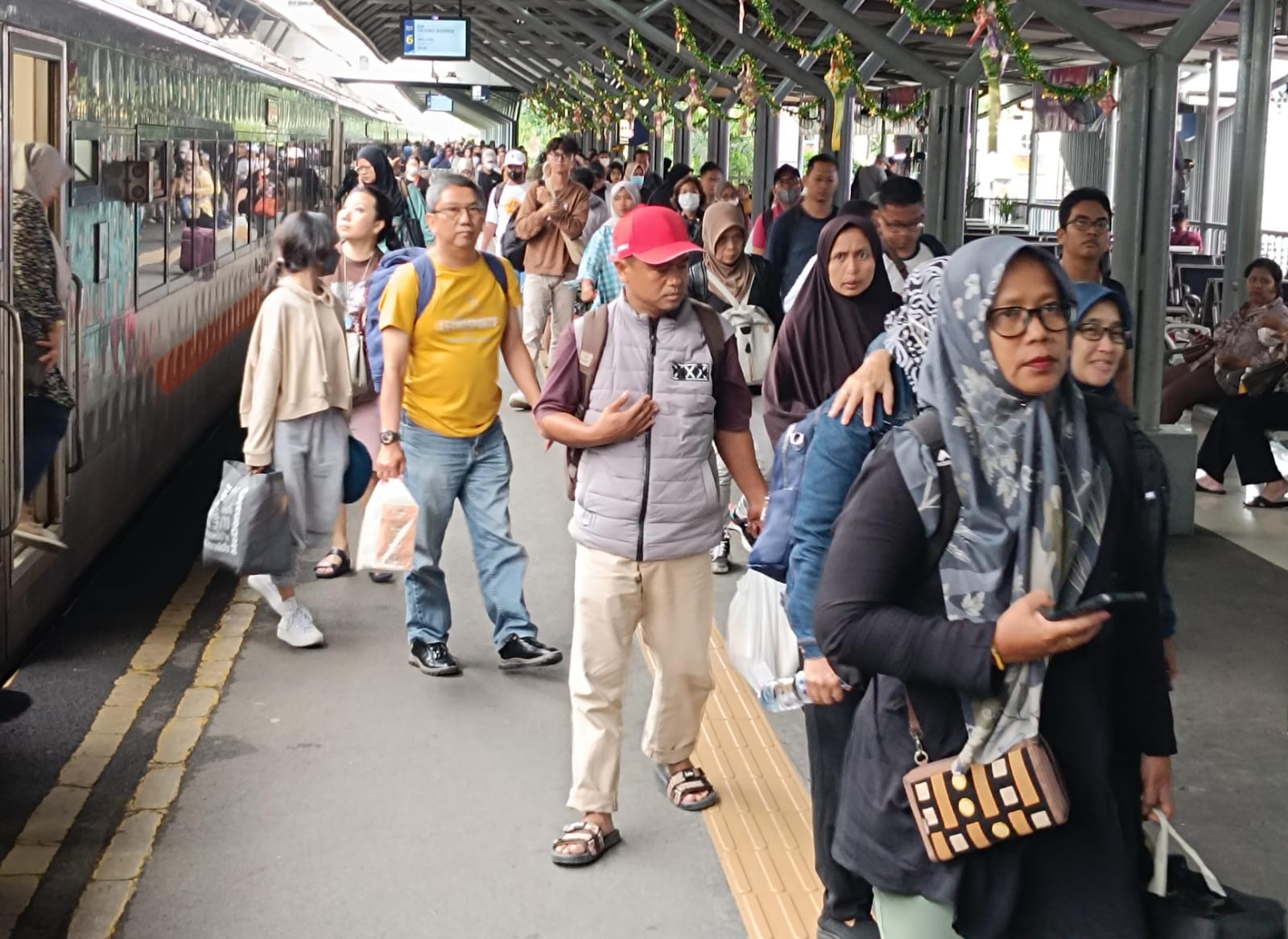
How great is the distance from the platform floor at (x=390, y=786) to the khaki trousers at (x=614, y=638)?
26 centimetres

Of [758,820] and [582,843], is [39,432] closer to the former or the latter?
[582,843]

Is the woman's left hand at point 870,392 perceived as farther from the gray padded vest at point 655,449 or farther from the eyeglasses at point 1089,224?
the eyeglasses at point 1089,224

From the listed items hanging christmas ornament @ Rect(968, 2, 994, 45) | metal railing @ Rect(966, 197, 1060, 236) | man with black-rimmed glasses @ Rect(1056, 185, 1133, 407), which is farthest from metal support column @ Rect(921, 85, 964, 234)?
metal railing @ Rect(966, 197, 1060, 236)

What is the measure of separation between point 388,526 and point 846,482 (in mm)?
2763

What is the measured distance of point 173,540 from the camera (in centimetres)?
943

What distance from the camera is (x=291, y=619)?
697cm

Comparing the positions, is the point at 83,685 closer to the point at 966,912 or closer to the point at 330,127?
the point at 966,912

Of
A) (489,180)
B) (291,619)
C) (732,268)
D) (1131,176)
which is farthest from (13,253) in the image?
(489,180)

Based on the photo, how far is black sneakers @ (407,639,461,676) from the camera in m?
6.49

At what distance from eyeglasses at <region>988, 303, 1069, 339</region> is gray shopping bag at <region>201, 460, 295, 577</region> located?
449 centimetres

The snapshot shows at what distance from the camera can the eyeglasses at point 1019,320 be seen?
8.83 feet

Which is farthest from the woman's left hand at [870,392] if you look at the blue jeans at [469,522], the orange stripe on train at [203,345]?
the orange stripe on train at [203,345]

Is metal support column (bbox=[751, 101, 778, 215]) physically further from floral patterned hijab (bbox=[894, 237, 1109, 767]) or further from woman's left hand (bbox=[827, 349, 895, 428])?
floral patterned hijab (bbox=[894, 237, 1109, 767])

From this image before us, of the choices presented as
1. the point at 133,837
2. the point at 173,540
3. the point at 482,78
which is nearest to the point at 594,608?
the point at 133,837
